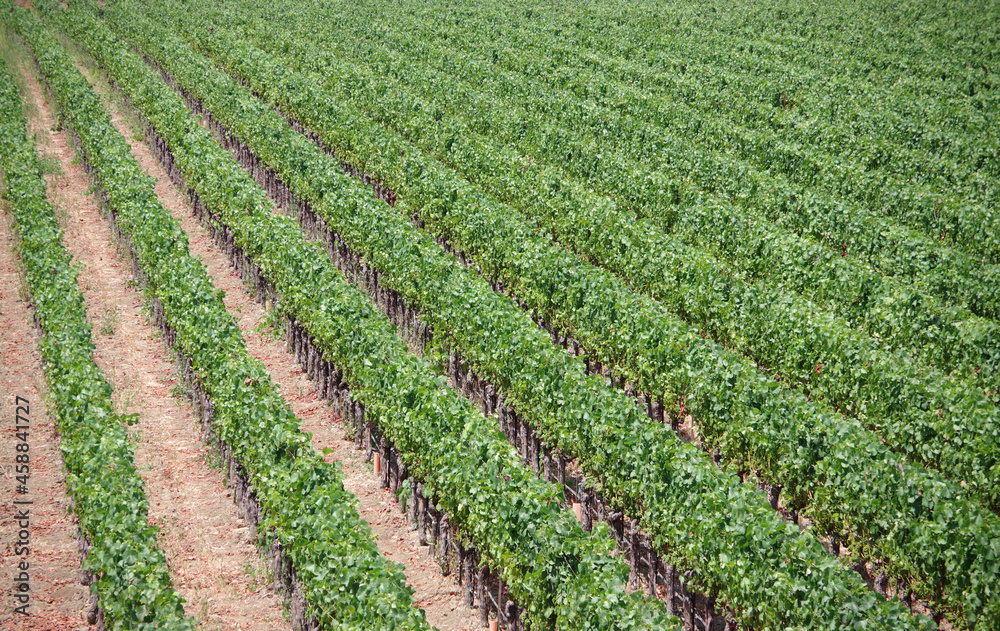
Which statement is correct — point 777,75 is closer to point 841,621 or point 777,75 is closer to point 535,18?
point 535,18

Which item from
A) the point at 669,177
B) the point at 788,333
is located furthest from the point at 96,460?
the point at 669,177

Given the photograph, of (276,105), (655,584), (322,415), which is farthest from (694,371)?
(276,105)

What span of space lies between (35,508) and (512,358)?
8.90 meters

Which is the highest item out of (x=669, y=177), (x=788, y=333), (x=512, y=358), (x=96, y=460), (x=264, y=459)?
(x=669, y=177)

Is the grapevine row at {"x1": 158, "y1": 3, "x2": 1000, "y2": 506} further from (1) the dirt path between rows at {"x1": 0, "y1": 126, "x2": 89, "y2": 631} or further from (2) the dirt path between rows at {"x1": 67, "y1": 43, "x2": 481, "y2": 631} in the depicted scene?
(1) the dirt path between rows at {"x1": 0, "y1": 126, "x2": 89, "y2": 631}

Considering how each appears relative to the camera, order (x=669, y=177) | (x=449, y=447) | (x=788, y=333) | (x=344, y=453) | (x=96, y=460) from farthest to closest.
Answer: (x=669, y=177) < (x=788, y=333) < (x=344, y=453) < (x=449, y=447) < (x=96, y=460)

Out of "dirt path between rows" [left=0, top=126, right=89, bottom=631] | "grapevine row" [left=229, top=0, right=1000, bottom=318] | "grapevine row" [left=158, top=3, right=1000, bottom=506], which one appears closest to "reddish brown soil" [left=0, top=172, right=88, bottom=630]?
"dirt path between rows" [left=0, top=126, right=89, bottom=631]

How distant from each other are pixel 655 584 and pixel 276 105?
30.8 m

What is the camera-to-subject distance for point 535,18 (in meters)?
56.0

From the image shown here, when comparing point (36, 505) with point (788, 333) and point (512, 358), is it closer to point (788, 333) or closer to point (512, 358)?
point (512, 358)

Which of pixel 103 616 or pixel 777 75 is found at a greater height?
pixel 777 75

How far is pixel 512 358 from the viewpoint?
693 inches

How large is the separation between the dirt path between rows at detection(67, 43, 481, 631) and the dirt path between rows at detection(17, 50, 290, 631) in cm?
208
